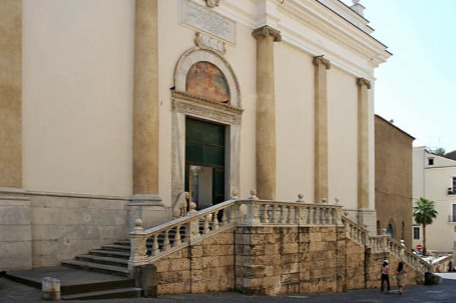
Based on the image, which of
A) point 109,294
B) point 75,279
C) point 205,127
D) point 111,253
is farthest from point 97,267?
point 205,127

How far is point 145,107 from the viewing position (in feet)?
47.0

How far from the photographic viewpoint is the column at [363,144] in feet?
81.5

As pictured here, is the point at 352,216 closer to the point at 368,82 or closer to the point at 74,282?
the point at 368,82

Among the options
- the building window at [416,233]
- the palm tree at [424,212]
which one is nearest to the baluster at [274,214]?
the palm tree at [424,212]

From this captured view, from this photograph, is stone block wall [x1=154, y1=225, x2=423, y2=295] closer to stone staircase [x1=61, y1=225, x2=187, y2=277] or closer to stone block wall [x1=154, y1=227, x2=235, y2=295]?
stone block wall [x1=154, y1=227, x2=235, y2=295]

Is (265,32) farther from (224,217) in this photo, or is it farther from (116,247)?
(116,247)

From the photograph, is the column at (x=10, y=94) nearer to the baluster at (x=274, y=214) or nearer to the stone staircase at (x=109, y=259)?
the stone staircase at (x=109, y=259)

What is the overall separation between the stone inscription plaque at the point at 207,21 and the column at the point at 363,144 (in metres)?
9.79

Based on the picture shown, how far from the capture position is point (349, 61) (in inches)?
973

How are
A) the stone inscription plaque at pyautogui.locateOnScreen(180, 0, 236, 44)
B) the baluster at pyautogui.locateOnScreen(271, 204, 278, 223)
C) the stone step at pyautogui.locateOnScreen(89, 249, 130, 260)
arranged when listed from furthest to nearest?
the stone inscription plaque at pyautogui.locateOnScreen(180, 0, 236, 44)
the baluster at pyautogui.locateOnScreen(271, 204, 278, 223)
the stone step at pyautogui.locateOnScreen(89, 249, 130, 260)

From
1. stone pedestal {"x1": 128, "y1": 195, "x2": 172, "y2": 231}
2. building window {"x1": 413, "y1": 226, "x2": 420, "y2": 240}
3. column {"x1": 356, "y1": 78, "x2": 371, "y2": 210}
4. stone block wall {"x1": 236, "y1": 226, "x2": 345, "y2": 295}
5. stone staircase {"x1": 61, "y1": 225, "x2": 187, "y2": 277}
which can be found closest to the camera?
stone staircase {"x1": 61, "y1": 225, "x2": 187, "y2": 277}

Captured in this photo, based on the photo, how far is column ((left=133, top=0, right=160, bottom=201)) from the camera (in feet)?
46.5

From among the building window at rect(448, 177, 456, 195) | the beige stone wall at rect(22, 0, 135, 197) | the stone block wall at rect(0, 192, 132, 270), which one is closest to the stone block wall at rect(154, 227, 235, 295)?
the stone block wall at rect(0, 192, 132, 270)

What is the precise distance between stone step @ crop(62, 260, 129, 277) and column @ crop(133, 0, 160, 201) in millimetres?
2616
